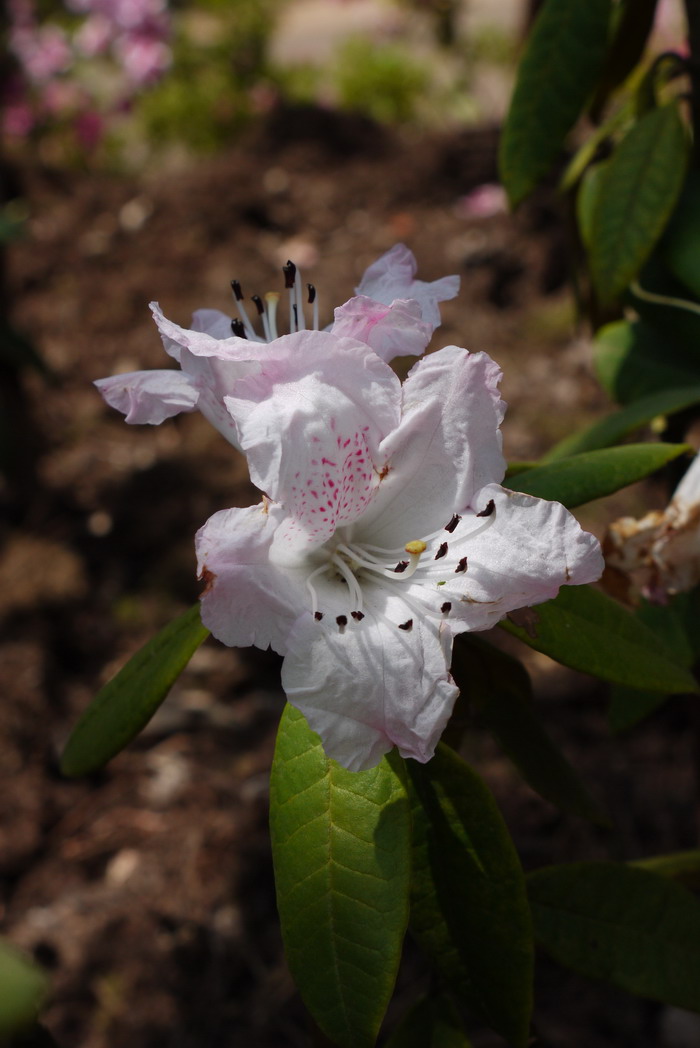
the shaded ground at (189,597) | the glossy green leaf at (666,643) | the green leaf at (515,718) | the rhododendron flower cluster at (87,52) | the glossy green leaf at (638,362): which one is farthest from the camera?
the rhododendron flower cluster at (87,52)

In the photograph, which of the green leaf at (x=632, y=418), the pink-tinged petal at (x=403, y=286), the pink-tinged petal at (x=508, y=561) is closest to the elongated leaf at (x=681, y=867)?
the green leaf at (x=632, y=418)

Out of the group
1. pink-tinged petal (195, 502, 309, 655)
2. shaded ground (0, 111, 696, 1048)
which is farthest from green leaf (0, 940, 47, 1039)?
shaded ground (0, 111, 696, 1048)

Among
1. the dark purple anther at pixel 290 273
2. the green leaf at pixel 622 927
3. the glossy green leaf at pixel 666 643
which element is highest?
the dark purple anther at pixel 290 273

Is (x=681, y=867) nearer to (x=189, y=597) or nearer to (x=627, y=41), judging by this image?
(x=627, y=41)

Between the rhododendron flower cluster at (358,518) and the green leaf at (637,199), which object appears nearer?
the rhododendron flower cluster at (358,518)

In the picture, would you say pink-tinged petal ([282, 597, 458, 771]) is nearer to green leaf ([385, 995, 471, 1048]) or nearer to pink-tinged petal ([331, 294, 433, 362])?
pink-tinged petal ([331, 294, 433, 362])

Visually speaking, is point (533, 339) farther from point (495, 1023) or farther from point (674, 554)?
point (495, 1023)

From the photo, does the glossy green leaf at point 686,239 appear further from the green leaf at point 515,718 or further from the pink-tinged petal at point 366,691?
the pink-tinged petal at point 366,691
